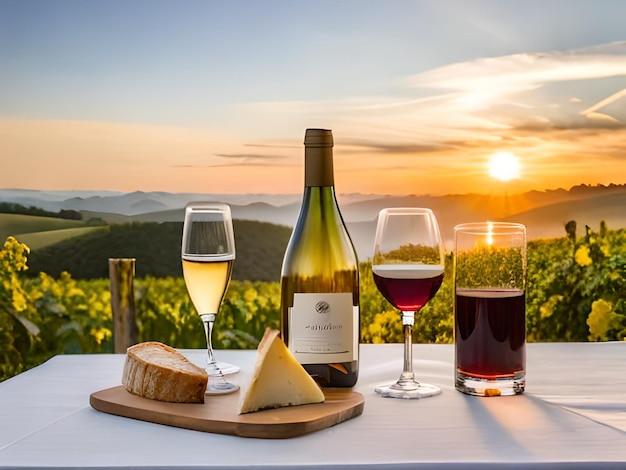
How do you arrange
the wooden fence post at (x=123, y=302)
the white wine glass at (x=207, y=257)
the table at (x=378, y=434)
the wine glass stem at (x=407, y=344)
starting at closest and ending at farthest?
the table at (x=378, y=434) → the wine glass stem at (x=407, y=344) → the white wine glass at (x=207, y=257) → the wooden fence post at (x=123, y=302)

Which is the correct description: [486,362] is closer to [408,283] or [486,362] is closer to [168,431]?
[408,283]

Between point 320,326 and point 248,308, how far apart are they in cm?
197

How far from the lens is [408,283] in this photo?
1.42 meters

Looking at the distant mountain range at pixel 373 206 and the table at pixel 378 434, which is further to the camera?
the distant mountain range at pixel 373 206

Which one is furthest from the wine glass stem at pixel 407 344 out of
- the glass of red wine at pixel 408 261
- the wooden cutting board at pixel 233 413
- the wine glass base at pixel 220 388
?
the wine glass base at pixel 220 388

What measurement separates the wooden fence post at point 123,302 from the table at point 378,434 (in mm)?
1689

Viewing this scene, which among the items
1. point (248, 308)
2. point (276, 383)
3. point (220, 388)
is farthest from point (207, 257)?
point (248, 308)

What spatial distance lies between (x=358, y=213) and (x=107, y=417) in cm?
214

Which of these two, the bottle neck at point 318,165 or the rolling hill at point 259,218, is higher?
the bottle neck at point 318,165

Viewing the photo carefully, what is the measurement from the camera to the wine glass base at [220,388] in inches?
55.3

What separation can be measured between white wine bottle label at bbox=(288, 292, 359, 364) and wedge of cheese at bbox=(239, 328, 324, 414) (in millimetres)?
137

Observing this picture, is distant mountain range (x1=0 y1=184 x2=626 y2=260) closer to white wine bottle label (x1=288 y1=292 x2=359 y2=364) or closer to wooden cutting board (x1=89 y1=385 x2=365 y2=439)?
white wine bottle label (x1=288 y1=292 x2=359 y2=364)

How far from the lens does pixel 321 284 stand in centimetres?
166

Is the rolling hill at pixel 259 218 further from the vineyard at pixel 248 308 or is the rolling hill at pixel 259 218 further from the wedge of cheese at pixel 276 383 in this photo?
the wedge of cheese at pixel 276 383
